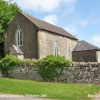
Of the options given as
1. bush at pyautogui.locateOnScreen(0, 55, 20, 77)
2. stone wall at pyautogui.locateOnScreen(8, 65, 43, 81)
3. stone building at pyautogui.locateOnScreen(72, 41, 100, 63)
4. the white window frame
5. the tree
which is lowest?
stone wall at pyautogui.locateOnScreen(8, 65, 43, 81)

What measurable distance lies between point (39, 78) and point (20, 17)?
16.9m

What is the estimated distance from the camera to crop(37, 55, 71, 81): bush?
23.0 metres

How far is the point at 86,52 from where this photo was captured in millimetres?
42469

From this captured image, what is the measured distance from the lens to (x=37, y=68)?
961 inches

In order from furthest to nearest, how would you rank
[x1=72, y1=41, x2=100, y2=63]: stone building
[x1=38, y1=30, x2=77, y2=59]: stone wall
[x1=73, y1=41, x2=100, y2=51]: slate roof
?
[x1=73, y1=41, x2=100, y2=51]: slate roof
[x1=72, y1=41, x2=100, y2=63]: stone building
[x1=38, y1=30, x2=77, y2=59]: stone wall

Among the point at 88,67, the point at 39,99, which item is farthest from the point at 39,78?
the point at 39,99

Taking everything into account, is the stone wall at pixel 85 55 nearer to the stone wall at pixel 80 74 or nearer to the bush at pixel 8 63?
the bush at pixel 8 63

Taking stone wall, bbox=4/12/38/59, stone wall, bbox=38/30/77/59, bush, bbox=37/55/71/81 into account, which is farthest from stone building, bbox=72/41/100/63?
bush, bbox=37/55/71/81

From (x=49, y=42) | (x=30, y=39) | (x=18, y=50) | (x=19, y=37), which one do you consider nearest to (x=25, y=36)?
(x=30, y=39)

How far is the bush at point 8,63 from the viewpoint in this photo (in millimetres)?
26016

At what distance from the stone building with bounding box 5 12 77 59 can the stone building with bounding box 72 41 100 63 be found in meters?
4.30

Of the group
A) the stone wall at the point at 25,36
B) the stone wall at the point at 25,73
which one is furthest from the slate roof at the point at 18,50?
the stone wall at the point at 25,73

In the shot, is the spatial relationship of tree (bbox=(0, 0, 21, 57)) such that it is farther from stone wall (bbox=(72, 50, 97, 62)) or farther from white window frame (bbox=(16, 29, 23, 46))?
stone wall (bbox=(72, 50, 97, 62))

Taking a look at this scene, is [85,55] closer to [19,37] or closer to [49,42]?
[49,42]
